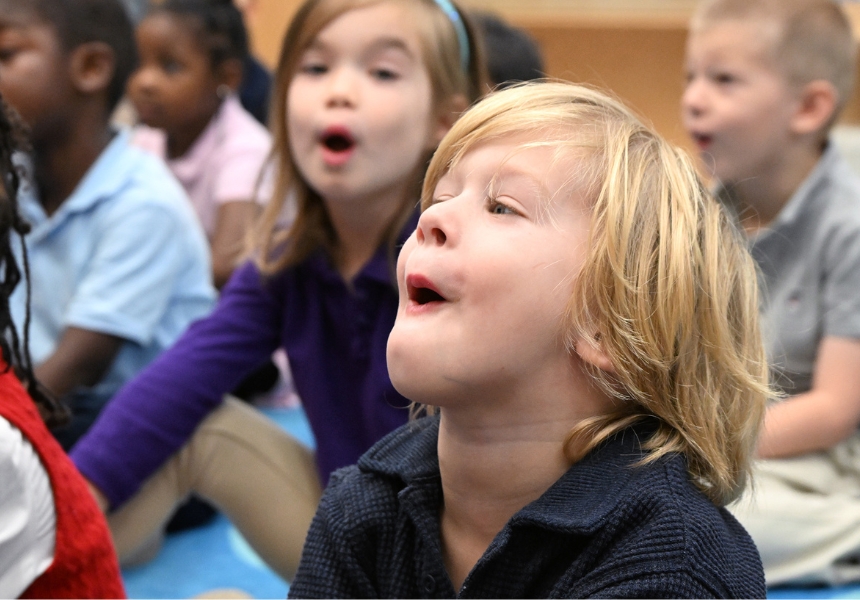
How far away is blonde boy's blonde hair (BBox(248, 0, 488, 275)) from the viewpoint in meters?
1.17

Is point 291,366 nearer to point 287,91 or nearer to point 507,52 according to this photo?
point 287,91

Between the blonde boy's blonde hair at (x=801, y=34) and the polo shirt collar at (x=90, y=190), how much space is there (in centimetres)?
90

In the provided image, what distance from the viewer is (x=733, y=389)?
2.32 feet

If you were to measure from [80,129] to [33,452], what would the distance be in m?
0.89

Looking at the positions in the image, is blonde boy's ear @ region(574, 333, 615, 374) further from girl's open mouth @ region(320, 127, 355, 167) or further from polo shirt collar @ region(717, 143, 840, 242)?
polo shirt collar @ region(717, 143, 840, 242)

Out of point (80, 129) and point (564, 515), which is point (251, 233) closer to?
point (80, 129)

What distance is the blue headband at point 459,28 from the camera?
1.22 meters

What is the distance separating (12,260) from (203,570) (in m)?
0.60

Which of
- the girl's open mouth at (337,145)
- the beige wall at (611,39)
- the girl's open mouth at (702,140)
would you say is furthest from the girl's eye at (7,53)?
the beige wall at (611,39)

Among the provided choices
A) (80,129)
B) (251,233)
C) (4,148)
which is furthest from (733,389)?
(80,129)

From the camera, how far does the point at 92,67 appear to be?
1.58 meters

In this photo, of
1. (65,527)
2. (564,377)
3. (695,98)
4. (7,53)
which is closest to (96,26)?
(7,53)

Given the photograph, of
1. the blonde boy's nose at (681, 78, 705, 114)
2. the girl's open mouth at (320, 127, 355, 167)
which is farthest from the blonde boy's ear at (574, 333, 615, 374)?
the blonde boy's nose at (681, 78, 705, 114)

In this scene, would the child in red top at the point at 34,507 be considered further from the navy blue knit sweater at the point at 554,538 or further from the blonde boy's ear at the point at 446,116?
the blonde boy's ear at the point at 446,116
